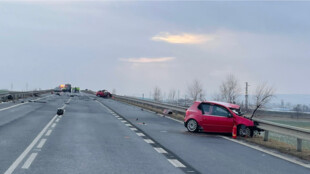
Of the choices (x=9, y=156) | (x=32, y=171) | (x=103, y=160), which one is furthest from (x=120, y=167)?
(x=9, y=156)

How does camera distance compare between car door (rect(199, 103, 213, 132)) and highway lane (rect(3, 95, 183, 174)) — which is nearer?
highway lane (rect(3, 95, 183, 174))

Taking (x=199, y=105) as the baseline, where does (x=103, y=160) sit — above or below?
below

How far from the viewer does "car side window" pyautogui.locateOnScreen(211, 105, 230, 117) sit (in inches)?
706

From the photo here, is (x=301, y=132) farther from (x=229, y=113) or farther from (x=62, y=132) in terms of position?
(x=62, y=132)

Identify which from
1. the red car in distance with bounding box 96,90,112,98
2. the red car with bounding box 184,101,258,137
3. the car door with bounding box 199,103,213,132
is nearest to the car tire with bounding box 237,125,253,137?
the red car with bounding box 184,101,258,137

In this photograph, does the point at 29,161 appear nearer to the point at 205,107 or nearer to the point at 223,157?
the point at 223,157

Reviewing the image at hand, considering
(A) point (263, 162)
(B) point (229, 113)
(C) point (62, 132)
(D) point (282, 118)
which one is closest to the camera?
(A) point (263, 162)

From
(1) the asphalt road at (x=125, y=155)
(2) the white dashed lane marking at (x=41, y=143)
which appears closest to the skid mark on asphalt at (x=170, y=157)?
(1) the asphalt road at (x=125, y=155)

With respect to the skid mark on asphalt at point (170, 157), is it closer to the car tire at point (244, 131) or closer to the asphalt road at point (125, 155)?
the asphalt road at point (125, 155)

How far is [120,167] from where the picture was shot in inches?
360

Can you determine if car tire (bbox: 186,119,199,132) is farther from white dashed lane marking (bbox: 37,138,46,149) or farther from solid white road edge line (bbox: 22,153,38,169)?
solid white road edge line (bbox: 22,153,38,169)

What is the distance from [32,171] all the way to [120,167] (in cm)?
183

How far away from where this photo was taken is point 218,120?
17.9m

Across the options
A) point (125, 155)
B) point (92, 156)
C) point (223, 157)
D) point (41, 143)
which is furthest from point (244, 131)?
point (92, 156)
